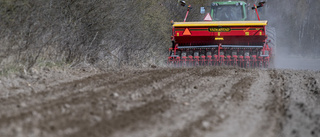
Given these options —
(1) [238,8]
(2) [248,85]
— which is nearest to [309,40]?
(1) [238,8]

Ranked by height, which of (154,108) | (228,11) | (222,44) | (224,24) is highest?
(228,11)

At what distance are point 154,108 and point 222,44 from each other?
914cm

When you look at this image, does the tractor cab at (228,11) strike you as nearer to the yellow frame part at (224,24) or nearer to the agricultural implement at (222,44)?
the agricultural implement at (222,44)

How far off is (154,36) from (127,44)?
251 cm

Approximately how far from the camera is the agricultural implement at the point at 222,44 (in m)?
13.0

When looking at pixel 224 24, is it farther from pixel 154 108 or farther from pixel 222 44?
pixel 154 108

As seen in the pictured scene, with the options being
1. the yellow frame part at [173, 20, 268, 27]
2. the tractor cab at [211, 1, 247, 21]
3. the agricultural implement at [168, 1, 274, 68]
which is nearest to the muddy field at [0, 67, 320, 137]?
the agricultural implement at [168, 1, 274, 68]

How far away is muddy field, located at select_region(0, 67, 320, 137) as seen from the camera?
387cm

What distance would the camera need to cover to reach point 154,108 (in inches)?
191

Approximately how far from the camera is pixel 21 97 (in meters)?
5.46

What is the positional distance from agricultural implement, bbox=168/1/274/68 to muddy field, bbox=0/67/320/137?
5317mm

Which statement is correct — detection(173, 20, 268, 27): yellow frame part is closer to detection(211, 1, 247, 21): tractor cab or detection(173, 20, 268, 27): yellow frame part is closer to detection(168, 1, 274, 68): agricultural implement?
detection(168, 1, 274, 68): agricultural implement

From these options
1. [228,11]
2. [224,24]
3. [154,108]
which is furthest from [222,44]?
[154,108]

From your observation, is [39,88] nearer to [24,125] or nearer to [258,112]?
[24,125]
